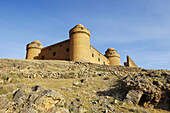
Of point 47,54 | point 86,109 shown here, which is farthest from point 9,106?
point 47,54

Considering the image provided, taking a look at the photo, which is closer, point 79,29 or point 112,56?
point 79,29

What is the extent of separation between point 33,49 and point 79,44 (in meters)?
15.4

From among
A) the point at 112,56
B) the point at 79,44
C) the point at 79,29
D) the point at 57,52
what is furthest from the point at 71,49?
the point at 112,56

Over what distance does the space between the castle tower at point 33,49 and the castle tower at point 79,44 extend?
12.3m

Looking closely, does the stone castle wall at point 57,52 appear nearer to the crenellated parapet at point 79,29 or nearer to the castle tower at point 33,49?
the castle tower at point 33,49

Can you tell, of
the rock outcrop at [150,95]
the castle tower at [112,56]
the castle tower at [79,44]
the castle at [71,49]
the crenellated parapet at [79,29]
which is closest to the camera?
the rock outcrop at [150,95]

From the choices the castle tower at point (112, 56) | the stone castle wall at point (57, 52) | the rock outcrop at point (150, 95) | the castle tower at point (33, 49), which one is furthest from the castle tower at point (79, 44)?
the castle tower at point (112, 56)

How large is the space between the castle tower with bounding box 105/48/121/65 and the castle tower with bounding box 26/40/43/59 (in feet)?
73.3

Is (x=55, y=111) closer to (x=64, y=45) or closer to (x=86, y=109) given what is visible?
(x=86, y=109)

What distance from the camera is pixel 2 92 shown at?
238 inches

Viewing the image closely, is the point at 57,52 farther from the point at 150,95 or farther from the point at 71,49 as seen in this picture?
the point at 150,95

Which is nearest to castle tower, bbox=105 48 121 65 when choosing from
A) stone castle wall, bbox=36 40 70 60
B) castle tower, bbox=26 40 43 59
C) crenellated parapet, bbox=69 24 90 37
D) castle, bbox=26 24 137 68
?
castle, bbox=26 24 137 68

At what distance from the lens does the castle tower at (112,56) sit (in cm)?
3953

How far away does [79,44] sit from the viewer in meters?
22.4
